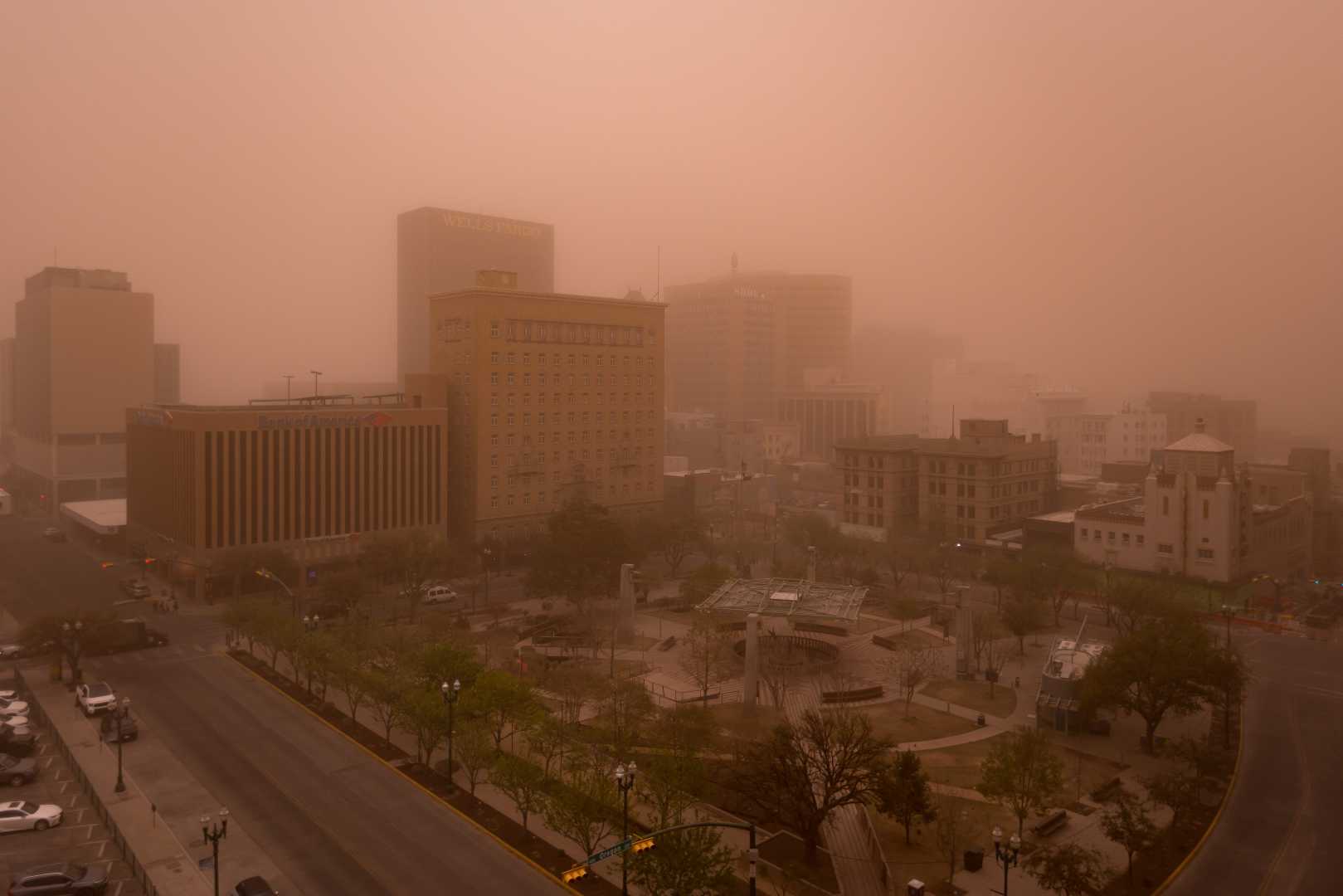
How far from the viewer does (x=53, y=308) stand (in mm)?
140500

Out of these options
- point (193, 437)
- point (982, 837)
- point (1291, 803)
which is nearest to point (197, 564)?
point (193, 437)

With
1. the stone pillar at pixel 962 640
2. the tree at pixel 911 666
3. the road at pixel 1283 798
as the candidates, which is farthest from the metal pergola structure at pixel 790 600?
the road at pixel 1283 798

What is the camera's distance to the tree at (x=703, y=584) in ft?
222

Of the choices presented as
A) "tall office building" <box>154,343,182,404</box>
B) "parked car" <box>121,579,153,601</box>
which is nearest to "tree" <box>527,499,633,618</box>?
"parked car" <box>121,579,153,601</box>

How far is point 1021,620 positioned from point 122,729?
49.2 metres

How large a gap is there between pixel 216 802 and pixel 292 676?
17442mm

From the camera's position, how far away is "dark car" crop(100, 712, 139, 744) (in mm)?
43219

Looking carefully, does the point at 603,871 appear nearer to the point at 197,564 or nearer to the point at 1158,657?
the point at 1158,657

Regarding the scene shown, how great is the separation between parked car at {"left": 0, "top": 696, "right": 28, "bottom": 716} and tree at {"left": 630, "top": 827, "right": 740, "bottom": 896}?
35.0 metres

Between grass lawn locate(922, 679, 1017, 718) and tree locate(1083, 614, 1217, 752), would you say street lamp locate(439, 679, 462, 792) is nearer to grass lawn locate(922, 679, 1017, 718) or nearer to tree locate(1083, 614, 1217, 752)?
grass lawn locate(922, 679, 1017, 718)

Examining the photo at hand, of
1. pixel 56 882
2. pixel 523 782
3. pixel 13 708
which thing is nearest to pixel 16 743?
pixel 13 708

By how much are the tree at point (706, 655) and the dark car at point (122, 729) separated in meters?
27.0

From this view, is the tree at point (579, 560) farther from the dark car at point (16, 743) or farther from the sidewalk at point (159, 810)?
the dark car at point (16, 743)

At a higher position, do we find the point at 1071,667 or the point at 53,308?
the point at 53,308
